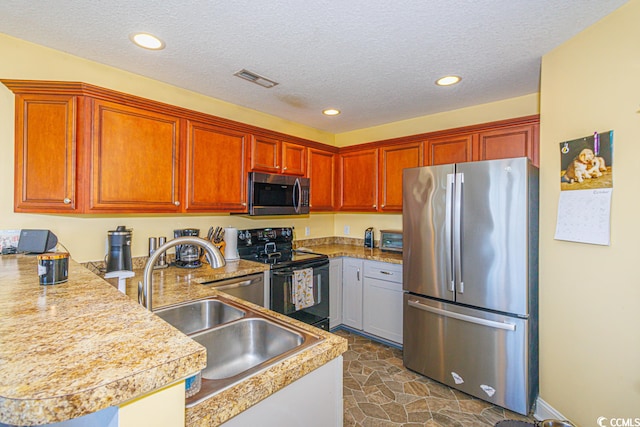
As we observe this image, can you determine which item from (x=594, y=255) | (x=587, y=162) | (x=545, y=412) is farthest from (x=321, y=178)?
(x=545, y=412)

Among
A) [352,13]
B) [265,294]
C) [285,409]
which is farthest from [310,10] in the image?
[265,294]

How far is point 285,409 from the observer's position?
94cm

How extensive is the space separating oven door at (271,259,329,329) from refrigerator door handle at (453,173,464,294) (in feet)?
4.39

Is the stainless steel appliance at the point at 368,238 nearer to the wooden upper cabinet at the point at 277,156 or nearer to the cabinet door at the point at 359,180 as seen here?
the cabinet door at the point at 359,180

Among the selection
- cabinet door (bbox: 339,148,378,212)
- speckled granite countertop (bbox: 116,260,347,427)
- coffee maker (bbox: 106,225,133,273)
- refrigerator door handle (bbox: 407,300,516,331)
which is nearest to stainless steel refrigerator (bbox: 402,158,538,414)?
refrigerator door handle (bbox: 407,300,516,331)

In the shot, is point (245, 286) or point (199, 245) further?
point (245, 286)

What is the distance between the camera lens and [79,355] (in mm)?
633

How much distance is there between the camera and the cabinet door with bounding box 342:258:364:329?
333 cm

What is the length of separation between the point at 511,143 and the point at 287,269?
2.28 m

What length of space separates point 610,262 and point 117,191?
3044 millimetres

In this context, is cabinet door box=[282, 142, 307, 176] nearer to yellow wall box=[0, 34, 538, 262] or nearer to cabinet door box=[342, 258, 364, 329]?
yellow wall box=[0, 34, 538, 262]

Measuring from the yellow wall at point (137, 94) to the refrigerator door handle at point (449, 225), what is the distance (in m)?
1.15

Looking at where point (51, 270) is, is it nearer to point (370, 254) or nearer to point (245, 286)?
point (245, 286)

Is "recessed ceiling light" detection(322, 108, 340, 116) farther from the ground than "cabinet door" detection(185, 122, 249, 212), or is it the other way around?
"recessed ceiling light" detection(322, 108, 340, 116)
